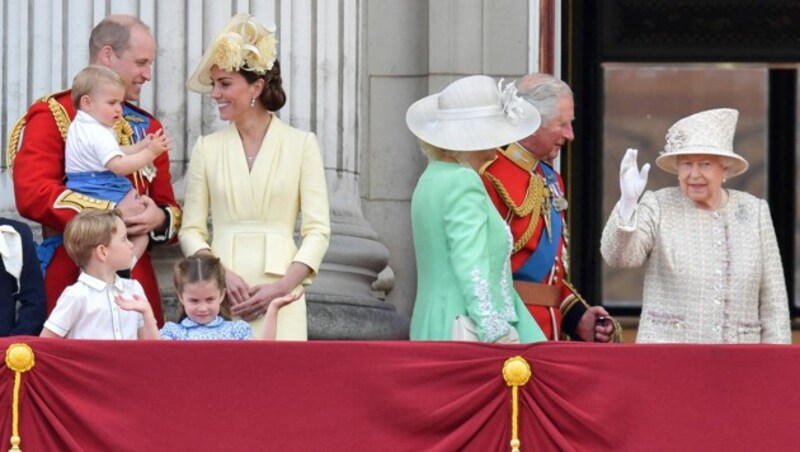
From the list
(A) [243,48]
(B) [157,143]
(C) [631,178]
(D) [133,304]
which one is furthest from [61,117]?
(C) [631,178]

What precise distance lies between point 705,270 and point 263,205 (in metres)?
1.54

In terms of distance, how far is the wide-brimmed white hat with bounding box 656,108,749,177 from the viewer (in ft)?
31.8

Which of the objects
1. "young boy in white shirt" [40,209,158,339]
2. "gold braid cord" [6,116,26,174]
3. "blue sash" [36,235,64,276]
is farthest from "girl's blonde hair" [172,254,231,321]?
"gold braid cord" [6,116,26,174]

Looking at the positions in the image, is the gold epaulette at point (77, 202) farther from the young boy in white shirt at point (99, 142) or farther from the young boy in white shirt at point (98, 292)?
the young boy in white shirt at point (98, 292)

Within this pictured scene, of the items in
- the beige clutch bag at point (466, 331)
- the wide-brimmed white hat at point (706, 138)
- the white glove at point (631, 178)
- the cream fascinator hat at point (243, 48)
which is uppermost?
the cream fascinator hat at point (243, 48)

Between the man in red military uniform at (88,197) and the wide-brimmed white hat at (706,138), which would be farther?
the wide-brimmed white hat at (706,138)

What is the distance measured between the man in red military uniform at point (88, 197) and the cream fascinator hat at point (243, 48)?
0.32m

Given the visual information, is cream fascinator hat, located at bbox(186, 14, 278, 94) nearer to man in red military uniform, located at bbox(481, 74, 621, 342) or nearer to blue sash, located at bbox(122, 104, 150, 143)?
blue sash, located at bbox(122, 104, 150, 143)

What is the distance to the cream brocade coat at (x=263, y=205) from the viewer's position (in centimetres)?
960

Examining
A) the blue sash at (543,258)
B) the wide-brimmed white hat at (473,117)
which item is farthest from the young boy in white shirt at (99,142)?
the blue sash at (543,258)

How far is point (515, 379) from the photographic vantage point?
28.1ft

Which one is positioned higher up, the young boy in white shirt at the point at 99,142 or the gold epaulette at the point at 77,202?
the young boy in white shirt at the point at 99,142

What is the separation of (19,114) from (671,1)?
419 cm

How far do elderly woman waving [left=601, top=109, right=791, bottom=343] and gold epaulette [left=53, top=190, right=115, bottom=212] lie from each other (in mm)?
1727
